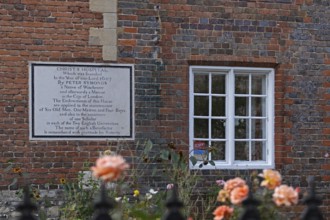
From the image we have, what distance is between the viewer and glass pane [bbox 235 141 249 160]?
9.52m

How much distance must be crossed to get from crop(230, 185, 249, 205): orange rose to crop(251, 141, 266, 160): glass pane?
6091mm

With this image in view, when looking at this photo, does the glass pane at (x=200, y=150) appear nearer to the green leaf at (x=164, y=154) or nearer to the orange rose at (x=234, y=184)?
the green leaf at (x=164, y=154)

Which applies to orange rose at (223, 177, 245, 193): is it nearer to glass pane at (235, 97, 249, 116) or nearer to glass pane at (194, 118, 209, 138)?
glass pane at (194, 118, 209, 138)

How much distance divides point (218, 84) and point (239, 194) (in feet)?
19.7

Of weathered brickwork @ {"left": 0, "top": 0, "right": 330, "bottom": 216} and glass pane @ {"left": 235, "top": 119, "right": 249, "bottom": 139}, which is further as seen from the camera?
glass pane @ {"left": 235, "top": 119, "right": 249, "bottom": 139}

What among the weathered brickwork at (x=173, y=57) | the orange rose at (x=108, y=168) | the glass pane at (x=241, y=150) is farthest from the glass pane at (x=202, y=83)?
the orange rose at (x=108, y=168)

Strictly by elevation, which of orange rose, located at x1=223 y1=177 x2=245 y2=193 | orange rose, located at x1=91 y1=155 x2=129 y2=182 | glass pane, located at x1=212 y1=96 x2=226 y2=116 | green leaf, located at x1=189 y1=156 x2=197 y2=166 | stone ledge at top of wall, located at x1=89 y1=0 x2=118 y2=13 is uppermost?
stone ledge at top of wall, located at x1=89 y1=0 x2=118 y2=13

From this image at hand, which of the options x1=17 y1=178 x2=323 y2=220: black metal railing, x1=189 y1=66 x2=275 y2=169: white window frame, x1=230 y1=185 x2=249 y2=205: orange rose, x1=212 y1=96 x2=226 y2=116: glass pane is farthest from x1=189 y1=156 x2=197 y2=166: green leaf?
x1=17 y1=178 x2=323 y2=220: black metal railing

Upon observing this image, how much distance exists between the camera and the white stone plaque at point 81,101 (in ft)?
28.4

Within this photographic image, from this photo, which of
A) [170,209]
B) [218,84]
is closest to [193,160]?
[218,84]

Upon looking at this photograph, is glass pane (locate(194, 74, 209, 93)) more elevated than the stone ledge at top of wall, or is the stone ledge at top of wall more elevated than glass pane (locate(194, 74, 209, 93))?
the stone ledge at top of wall

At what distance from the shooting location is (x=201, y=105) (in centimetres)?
941

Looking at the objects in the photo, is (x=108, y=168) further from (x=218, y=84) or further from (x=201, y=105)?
(x=218, y=84)

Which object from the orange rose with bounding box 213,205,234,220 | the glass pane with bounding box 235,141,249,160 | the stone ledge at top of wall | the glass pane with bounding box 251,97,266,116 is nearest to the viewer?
the orange rose with bounding box 213,205,234,220
